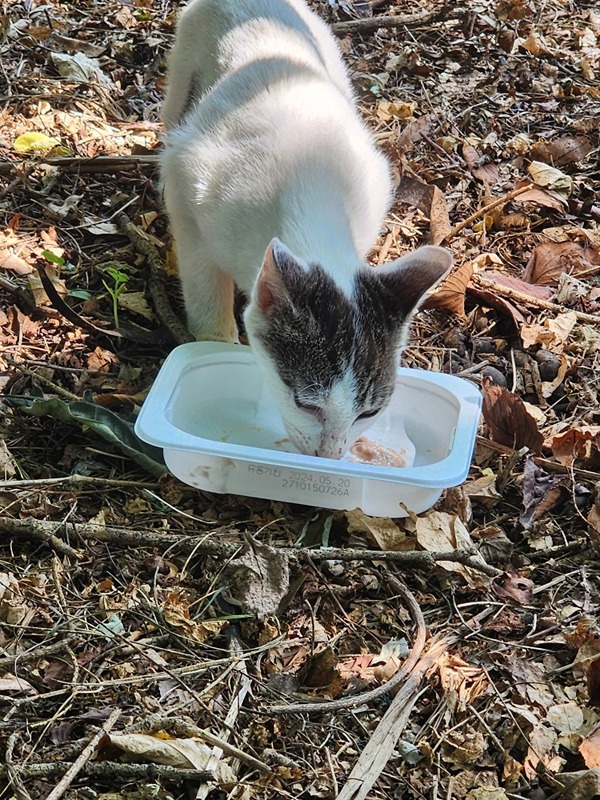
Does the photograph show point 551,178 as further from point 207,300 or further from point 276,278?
point 276,278

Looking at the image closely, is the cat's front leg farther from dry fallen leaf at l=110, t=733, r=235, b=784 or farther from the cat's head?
dry fallen leaf at l=110, t=733, r=235, b=784

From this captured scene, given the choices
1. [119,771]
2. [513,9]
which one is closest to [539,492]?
[119,771]

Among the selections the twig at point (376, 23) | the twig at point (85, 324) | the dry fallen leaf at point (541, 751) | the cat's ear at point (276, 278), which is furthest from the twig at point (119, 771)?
the twig at point (376, 23)

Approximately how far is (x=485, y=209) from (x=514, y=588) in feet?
7.30

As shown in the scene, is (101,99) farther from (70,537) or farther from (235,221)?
(70,537)

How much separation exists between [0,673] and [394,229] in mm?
2808

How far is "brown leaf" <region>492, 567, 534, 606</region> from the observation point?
2.63 meters

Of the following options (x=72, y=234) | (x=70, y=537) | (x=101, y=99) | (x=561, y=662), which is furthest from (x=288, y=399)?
(x=101, y=99)

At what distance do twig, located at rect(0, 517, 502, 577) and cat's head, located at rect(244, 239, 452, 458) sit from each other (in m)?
0.31

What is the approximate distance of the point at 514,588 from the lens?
105 inches

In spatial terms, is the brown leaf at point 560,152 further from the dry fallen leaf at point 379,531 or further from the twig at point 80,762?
the twig at point 80,762

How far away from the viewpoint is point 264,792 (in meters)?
2.06

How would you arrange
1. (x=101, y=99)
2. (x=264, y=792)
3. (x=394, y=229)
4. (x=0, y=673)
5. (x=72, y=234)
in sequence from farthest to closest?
(x=101, y=99) → (x=394, y=229) → (x=72, y=234) → (x=0, y=673) → (x=264, y=792)

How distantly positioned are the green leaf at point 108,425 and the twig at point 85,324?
543 mm
